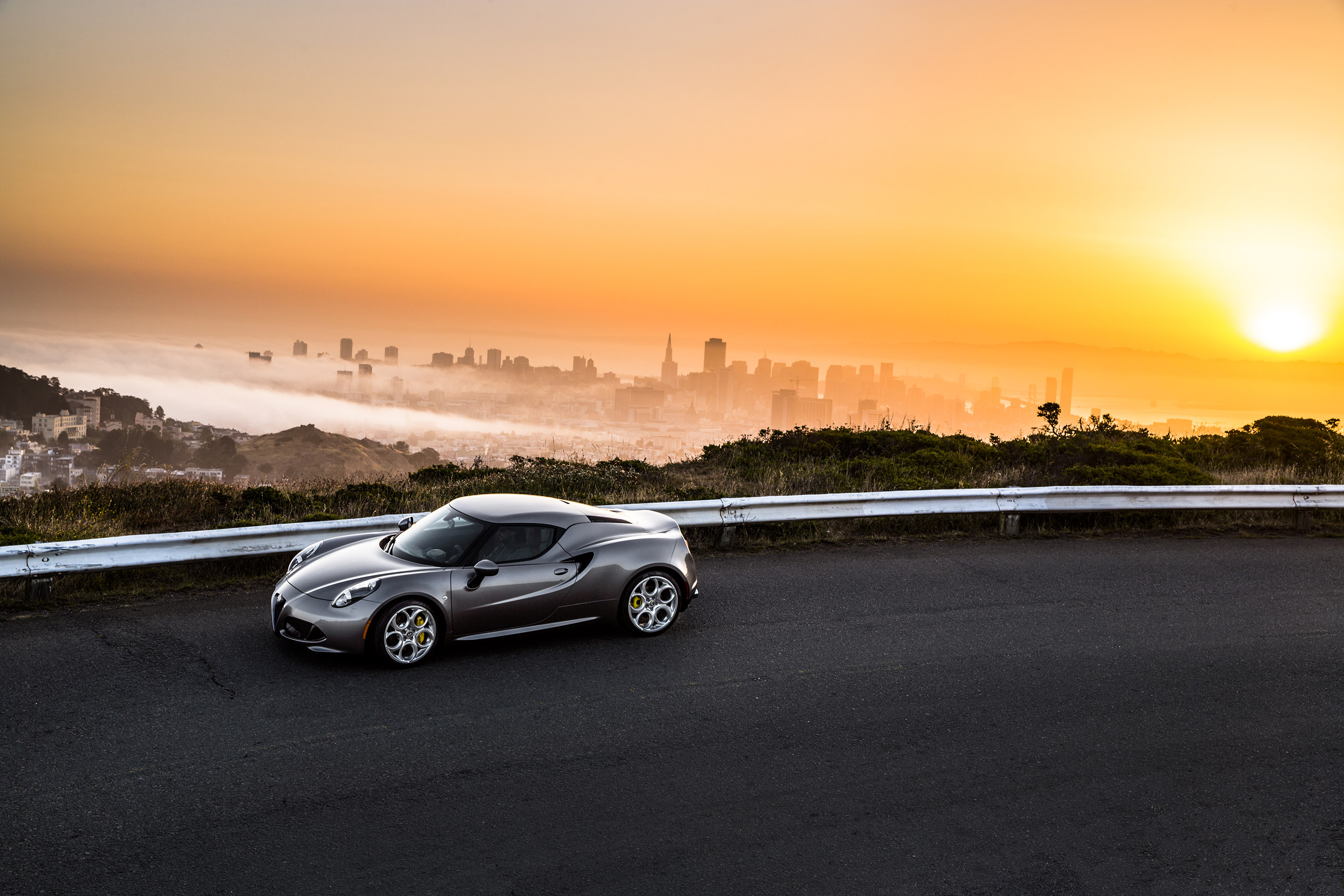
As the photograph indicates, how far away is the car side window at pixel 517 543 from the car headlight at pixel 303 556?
1.72 meters

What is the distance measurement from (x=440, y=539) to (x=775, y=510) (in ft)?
15.4

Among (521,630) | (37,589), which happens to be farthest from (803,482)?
(37,589)

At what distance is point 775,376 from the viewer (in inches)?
2559

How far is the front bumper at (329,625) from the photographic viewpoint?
684 cm

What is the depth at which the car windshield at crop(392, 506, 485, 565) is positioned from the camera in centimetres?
746

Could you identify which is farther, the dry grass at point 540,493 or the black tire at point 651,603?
the dry grass at point 540,493

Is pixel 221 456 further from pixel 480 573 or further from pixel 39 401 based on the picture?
pixel 480 573

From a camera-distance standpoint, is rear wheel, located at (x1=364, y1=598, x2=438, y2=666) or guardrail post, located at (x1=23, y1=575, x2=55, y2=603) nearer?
Answer: rear wheel, located at (x1=364, y1=598, x2=438, y2=666)

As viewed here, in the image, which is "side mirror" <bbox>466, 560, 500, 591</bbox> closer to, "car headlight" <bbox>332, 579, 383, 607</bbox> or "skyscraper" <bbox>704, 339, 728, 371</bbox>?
"car headlight" <bbox>332, 579, 383, 607</bbox>

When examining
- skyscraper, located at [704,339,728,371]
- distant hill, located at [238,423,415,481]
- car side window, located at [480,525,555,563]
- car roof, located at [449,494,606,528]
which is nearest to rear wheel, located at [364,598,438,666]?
car side window, located at [480,525,555,563]

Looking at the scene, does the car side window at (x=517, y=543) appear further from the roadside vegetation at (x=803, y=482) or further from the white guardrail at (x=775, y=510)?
the roadside vegetation at (x=803, y=482)

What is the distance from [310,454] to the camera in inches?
1256

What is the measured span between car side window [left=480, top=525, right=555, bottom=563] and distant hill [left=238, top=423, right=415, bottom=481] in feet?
65.1

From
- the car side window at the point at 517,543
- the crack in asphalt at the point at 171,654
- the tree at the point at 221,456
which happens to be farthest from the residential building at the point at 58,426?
the car side window at the point at 517,543
